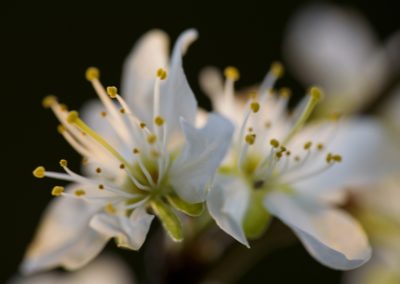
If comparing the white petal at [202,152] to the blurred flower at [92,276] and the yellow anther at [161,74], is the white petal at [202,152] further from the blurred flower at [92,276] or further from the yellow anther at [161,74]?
the blurred flower at [92,276]

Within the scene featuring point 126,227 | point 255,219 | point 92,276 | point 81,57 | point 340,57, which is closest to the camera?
point 126,227

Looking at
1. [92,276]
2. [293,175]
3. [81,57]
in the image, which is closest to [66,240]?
[293,175]

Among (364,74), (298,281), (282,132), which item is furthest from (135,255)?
(282,132)

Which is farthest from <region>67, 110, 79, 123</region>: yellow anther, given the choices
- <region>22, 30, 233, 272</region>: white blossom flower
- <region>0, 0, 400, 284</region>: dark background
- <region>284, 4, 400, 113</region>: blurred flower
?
<region>0, 0, 400, 284</region>: dark background

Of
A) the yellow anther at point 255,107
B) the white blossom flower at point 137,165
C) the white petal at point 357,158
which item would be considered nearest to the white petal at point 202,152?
the white blossom flower at point 137,165

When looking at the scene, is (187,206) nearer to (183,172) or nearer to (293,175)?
(183,172)

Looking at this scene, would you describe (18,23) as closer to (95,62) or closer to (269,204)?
(95,62)
